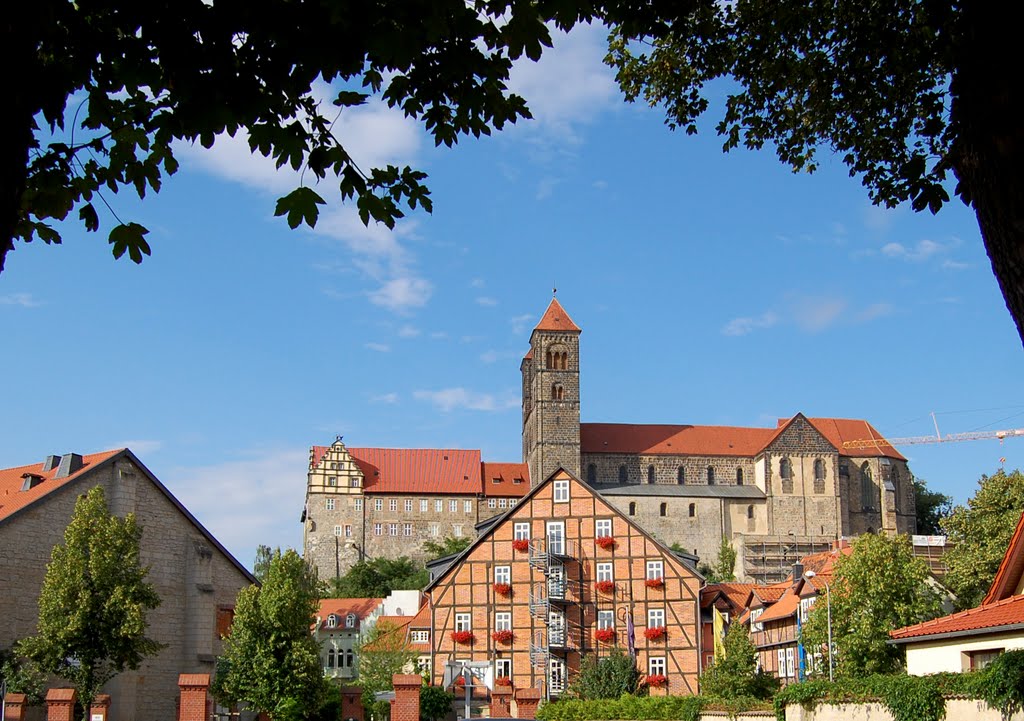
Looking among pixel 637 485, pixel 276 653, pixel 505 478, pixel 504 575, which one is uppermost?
pixel 505 478

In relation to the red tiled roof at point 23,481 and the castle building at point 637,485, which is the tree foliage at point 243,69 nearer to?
the red tiled roof at point 23,481

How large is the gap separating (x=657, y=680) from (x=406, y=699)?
23.3 meters

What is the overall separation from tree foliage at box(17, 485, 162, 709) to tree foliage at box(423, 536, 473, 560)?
242 feet

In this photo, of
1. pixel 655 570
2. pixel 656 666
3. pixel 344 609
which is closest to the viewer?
pixel 656 666

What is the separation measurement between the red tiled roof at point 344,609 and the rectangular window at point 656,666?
26607 mm

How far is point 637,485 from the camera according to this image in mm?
111500

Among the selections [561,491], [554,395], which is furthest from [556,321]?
[561,491]

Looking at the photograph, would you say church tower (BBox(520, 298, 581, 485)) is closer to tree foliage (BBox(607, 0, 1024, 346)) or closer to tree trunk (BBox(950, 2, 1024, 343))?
tree foliage (BBox(607, 0, 1024, 346))

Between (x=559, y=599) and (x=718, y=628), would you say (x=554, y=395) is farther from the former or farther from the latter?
(x=559, y=599)

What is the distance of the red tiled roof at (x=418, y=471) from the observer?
112 m

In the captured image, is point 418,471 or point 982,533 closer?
point 982,533

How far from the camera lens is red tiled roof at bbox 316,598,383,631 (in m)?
71.1

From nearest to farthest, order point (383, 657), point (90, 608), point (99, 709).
A: point (99, 709) → point (90, 608) → point (383, 657)

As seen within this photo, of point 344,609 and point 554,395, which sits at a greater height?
point 554,395
